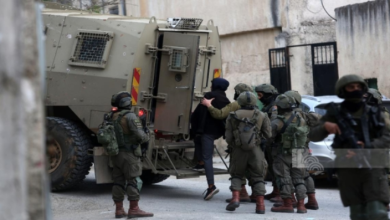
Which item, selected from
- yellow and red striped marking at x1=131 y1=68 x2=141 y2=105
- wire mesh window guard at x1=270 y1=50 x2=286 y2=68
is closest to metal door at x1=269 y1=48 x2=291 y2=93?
wire mesh window guard at x1=270 y1=50 x2=286 y2=68

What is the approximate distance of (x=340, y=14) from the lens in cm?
1619

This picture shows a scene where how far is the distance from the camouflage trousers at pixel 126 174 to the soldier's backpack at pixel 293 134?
1.89 meters

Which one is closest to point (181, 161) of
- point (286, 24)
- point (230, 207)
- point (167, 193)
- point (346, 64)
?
point (167, 193)

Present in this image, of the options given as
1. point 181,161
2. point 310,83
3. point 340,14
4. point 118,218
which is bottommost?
point 118,218

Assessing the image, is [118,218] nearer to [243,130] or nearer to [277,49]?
[243,130]

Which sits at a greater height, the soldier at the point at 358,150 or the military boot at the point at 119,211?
the soldier at the point at 358,150

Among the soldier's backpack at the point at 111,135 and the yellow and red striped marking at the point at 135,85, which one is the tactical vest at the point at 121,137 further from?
the yellow and red striped marking at the point at 135,85

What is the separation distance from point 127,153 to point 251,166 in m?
1.57

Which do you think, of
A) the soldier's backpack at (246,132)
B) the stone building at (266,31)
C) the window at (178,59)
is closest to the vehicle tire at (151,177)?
the window at (178,59)

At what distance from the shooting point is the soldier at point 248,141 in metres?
8.58

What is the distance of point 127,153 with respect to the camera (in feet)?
27.4

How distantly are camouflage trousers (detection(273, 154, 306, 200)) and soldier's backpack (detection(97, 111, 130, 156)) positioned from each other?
2.05 metres

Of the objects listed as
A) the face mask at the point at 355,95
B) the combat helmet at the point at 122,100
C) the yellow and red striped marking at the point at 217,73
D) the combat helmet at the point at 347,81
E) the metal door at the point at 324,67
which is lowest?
the face mask at the point at 355,95

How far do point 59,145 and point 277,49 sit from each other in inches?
345
